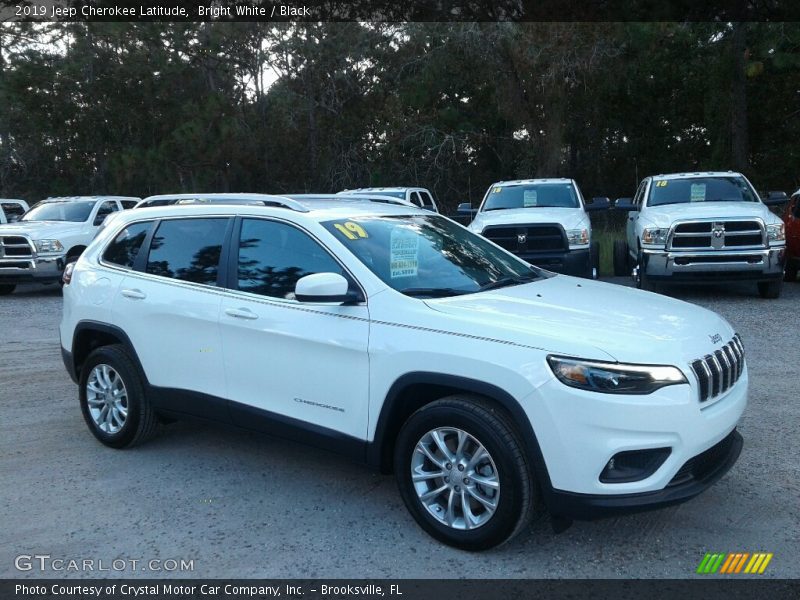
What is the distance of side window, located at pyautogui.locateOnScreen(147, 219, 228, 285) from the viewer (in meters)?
5.13

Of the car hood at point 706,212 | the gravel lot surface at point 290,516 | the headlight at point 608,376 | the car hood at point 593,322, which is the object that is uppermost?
the car hood at point 706,212

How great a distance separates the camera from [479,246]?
5.49 metres

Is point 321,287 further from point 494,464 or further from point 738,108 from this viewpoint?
point 738,108

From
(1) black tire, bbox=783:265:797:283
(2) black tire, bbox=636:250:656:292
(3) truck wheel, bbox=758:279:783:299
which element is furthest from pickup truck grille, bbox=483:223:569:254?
(1) black tire, bbox=783:265:797:283

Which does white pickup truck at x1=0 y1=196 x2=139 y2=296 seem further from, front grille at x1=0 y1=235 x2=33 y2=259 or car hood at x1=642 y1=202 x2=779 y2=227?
car hood at x1=642 y1=202 x2=779 y2=227

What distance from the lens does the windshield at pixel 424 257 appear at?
456 centimetres

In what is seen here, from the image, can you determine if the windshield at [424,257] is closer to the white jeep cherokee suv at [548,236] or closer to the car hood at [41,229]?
the white jeep cherokee suv at [548,236]

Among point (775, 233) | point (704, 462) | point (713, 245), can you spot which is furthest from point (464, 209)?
point (704, 462)

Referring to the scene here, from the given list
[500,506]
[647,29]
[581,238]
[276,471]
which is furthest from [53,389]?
[647,29]

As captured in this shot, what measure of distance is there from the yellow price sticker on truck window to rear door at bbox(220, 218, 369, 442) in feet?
0.57

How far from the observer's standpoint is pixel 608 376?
11.9 feet

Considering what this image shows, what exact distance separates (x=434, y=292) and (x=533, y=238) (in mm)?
8163

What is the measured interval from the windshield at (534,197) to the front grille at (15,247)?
880 cm

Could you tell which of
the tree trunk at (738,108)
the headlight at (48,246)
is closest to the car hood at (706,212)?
the headlight at (48,246)
